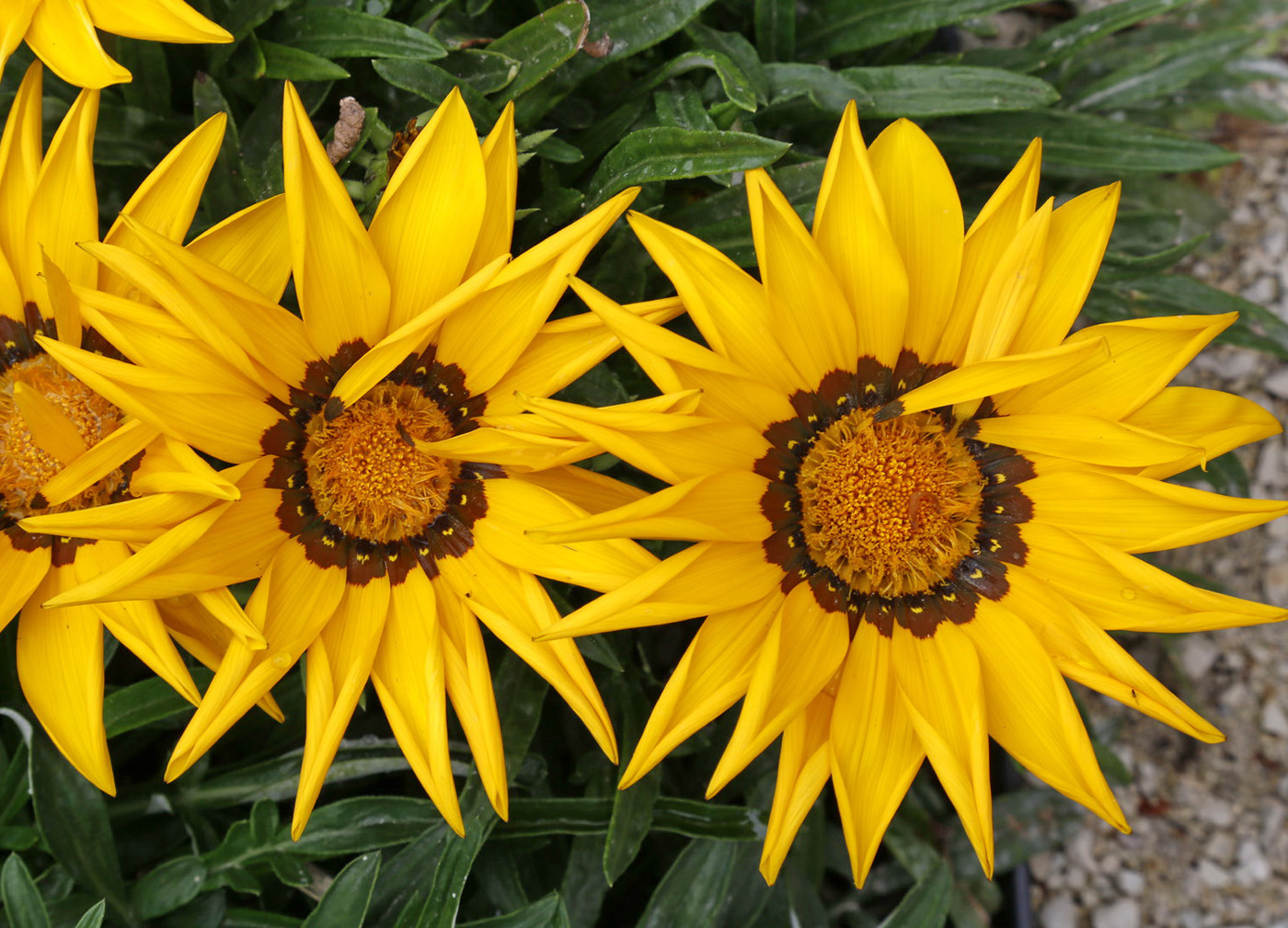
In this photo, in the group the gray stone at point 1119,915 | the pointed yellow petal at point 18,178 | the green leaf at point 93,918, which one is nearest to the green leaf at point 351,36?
the pointed yellow petal at point 18,178

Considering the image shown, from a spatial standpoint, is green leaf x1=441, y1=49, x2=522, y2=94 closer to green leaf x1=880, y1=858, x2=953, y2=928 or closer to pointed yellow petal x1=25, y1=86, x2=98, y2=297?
pointed yellow petal x1=25, y1=86, x2=98, y2=297

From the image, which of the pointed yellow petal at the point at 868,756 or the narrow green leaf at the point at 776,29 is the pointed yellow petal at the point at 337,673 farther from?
the narrow green leaf at the point at 776,29

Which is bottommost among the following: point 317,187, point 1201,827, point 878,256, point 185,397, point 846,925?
point 1201,827

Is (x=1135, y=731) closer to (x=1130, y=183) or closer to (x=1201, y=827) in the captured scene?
(x=1201, y=827)

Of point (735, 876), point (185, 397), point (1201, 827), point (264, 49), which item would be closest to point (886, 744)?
point (735, 876)

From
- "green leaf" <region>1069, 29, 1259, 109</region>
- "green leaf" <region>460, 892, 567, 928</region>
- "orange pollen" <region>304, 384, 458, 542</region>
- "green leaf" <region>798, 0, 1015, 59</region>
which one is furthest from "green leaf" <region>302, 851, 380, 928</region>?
"green leaf" <region>1069, 29, 1259, 109</region>
